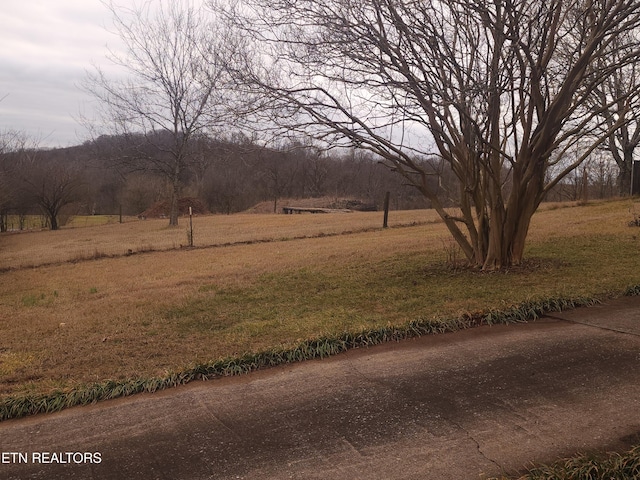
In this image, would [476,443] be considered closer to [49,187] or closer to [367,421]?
[367,421]

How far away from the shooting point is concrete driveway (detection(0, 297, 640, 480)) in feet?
10.4

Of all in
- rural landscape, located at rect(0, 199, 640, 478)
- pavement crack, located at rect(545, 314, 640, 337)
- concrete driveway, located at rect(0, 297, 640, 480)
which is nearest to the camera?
concrete driveway, located at rect(0, 297, 640, 480)

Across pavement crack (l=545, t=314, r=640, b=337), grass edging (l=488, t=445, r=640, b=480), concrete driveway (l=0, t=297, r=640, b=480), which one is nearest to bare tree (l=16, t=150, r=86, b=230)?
concrete driveway (l=0, t=297, r=640, b=480)

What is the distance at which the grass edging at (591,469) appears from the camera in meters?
2.79

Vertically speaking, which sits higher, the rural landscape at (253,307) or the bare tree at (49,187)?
the bare tree at (49,187)

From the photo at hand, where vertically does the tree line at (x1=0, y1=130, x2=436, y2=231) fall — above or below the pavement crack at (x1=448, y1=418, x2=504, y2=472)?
above

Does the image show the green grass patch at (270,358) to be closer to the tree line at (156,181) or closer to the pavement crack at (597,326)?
the pavement crack at (597,326)

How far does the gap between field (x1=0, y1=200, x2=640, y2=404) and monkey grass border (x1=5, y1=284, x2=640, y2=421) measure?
0.66 ft

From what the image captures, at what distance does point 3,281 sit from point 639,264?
1332 cm

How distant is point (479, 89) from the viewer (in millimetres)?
6969

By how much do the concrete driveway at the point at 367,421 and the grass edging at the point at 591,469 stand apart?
137 millimetres

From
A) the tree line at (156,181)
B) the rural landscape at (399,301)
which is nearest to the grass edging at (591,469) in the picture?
the rural landscape at (399,301)

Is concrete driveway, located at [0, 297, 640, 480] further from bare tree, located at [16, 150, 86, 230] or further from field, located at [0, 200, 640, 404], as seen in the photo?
bare tree, located at [16, 150, 86, 230]

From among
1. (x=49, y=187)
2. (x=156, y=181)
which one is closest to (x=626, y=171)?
(x=49, y=187)
